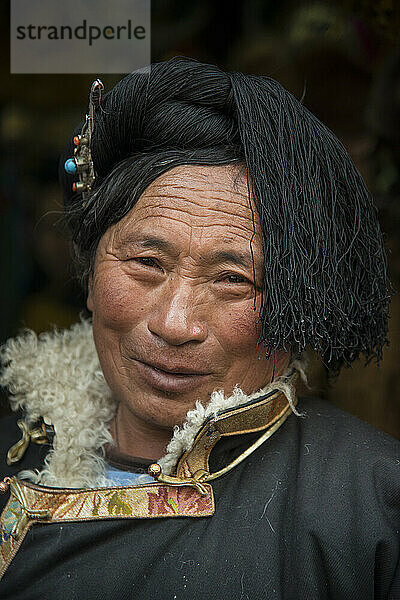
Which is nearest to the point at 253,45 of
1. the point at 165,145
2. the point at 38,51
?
the point at 38,51

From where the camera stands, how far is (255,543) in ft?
5.01

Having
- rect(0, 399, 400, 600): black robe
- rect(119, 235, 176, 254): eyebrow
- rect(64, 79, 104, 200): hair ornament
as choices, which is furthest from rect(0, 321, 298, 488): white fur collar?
rect(64, 79, 104, 200): hair ornament

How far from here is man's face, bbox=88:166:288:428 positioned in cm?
159

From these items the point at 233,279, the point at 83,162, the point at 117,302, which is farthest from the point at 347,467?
the point at 83,162

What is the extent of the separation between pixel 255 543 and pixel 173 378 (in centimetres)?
41

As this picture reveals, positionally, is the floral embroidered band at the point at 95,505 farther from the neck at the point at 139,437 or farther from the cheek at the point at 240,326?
the cheek at the point at 240,326

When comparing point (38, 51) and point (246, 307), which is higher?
point (38, 51)

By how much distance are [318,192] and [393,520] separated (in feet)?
2.47

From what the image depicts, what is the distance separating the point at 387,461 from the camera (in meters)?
1.62

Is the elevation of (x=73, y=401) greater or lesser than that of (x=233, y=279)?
lesser

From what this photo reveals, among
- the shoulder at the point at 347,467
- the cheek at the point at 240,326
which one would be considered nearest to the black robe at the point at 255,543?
the shoulder at the point at 347,467

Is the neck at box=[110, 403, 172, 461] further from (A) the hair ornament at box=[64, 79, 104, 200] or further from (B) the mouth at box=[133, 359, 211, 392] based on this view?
(A) the hair ornament at box=[64, 79, 104, 200]

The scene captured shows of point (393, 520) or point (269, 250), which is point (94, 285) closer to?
point (269, 250)

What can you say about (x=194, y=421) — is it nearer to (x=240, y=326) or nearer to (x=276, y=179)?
(x=240, y=326)
